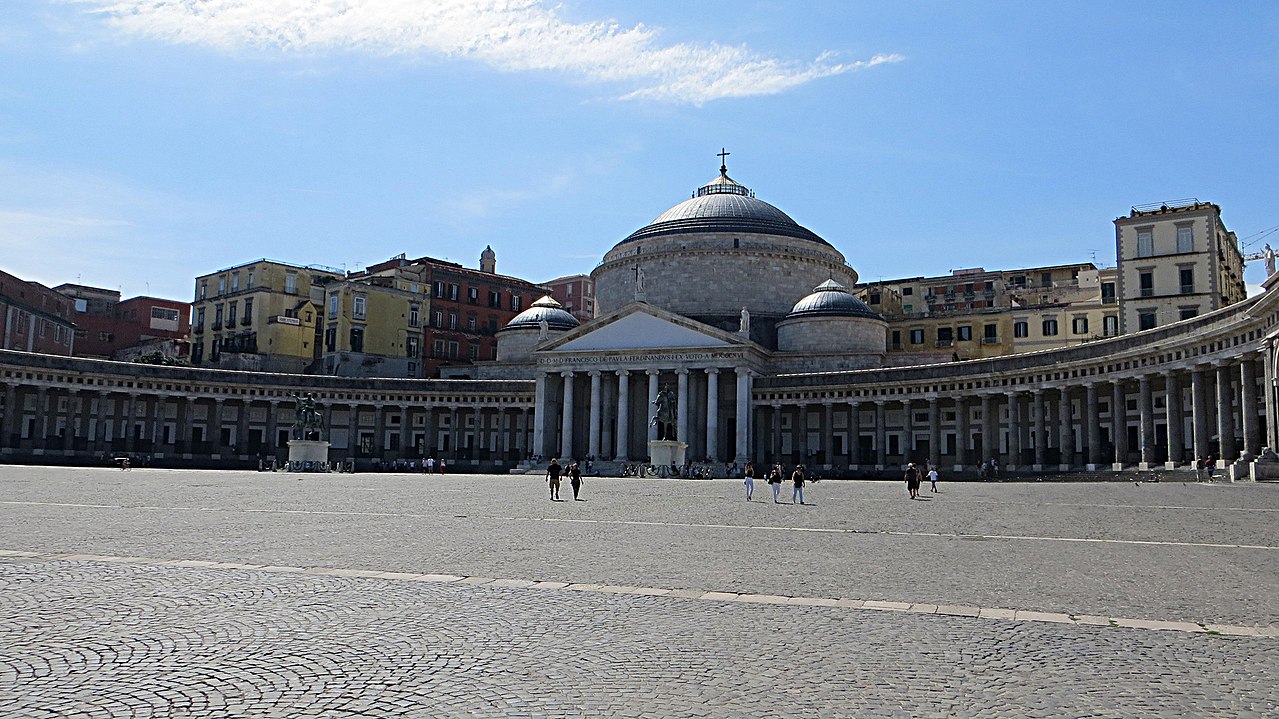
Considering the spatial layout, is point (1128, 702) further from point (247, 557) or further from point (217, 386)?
point (217, 386)

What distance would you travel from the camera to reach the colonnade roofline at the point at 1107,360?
1626 inches

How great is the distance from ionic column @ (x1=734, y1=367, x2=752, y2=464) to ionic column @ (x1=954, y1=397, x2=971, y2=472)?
41.8 ft

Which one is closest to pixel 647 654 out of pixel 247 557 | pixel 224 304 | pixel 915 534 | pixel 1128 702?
pixel 1128 702

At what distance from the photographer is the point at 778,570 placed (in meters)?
13.4

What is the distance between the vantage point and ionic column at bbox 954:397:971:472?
6175 centimetres

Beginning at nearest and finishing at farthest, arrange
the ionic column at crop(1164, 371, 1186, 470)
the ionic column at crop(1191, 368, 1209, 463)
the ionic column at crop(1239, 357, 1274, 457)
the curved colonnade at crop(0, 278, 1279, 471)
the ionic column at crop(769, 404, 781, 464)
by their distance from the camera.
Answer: the ionic column at crop(1239, 357, 1274, 457) → the ionic column at crop(1191, 368, 1209, 463) → the curved colonnade at crop(0, 278, 1279, 471) → the ionic column at crop(1164, 371, 1186, 470) → the ionic column at crop(769, 404, 781, 464)

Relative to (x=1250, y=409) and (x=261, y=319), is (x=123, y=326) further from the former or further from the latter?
(x=1250, y=409)

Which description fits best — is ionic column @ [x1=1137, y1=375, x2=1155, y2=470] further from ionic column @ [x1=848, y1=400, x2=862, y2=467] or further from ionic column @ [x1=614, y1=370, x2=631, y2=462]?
ionic column @ [x1=614, y1=370, x2=631, y2=462]

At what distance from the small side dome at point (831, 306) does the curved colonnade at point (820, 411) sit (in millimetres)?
7056

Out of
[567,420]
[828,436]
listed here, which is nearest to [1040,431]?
[828,436]

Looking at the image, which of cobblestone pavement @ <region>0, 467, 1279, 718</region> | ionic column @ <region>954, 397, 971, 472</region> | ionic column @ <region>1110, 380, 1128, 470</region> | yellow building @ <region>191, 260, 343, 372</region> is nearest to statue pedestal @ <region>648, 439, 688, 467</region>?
ionic column @ <region>954, 397, 971, 472</region>

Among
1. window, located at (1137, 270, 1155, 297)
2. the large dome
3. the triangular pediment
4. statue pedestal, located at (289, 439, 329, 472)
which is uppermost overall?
the large dome

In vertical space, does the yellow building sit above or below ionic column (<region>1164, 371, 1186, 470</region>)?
above

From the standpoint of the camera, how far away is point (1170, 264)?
5984 centimetres
